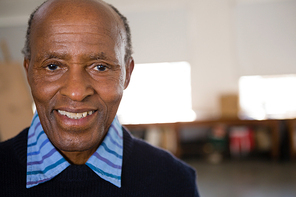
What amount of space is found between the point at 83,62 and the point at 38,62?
0.12 meters

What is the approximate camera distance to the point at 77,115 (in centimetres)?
70

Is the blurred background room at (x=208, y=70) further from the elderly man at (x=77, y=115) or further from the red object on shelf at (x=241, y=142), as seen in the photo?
the elderly man at (x=77, y=115)

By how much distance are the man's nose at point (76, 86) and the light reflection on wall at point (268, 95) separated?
483 centimetres

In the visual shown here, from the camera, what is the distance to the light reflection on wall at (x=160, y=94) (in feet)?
17.6

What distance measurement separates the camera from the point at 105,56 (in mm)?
704

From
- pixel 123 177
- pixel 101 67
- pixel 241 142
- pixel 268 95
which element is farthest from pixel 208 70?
pixel 101 67

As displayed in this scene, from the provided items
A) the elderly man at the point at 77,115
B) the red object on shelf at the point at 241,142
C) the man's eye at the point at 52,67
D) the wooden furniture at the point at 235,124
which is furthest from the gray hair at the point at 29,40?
the red object on shelf at the point at 241,142

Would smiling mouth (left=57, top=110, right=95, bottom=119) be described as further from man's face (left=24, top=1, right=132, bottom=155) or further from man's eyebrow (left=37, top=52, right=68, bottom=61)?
man's eyebrow (left=37, top=52, right=68, bottom=61)

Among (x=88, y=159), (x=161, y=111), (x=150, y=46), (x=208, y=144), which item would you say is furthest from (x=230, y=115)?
(x=88, y=159)

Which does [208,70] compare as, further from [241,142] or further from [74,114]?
[74,114]

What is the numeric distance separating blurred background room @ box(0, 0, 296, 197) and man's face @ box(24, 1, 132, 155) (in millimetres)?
4013

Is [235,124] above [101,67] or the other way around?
the other way around

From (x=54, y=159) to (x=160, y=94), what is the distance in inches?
182

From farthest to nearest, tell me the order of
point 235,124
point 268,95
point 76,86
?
point 268,95 → point 235,124 → point 76,86
